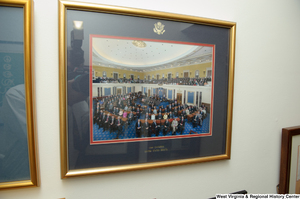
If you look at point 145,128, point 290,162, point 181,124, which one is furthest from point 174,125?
point 290,162

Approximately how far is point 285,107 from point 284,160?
30 centimetres

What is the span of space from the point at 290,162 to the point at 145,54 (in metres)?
0.98

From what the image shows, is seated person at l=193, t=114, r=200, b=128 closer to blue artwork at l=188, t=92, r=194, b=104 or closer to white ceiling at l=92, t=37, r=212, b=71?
blue artwork at l=188, t=92, r=194, b=104

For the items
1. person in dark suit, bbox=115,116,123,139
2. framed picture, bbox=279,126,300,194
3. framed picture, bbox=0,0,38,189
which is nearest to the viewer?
framed picture, bbox=0,0,38,189

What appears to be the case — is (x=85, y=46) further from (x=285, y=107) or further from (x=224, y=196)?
(x=285, y=107)

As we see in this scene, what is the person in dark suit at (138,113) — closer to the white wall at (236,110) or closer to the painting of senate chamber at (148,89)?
the painting of senate chamber at (148,89)

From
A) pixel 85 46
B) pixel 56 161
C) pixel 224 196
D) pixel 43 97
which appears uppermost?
pixel 85 46

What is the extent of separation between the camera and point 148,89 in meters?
0.60

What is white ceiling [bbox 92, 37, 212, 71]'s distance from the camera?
55 centimetres

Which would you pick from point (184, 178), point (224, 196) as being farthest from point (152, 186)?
point (224, 196)

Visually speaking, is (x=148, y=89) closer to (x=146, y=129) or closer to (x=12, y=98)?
(x=146, y=129)

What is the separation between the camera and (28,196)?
0.54 m

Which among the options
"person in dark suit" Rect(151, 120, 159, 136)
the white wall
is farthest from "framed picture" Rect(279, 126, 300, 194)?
"person in dark suit" Rect(151, 120, 159, 136)

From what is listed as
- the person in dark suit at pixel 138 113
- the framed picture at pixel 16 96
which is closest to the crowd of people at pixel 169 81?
the person in dark suit at pixel 138 113
